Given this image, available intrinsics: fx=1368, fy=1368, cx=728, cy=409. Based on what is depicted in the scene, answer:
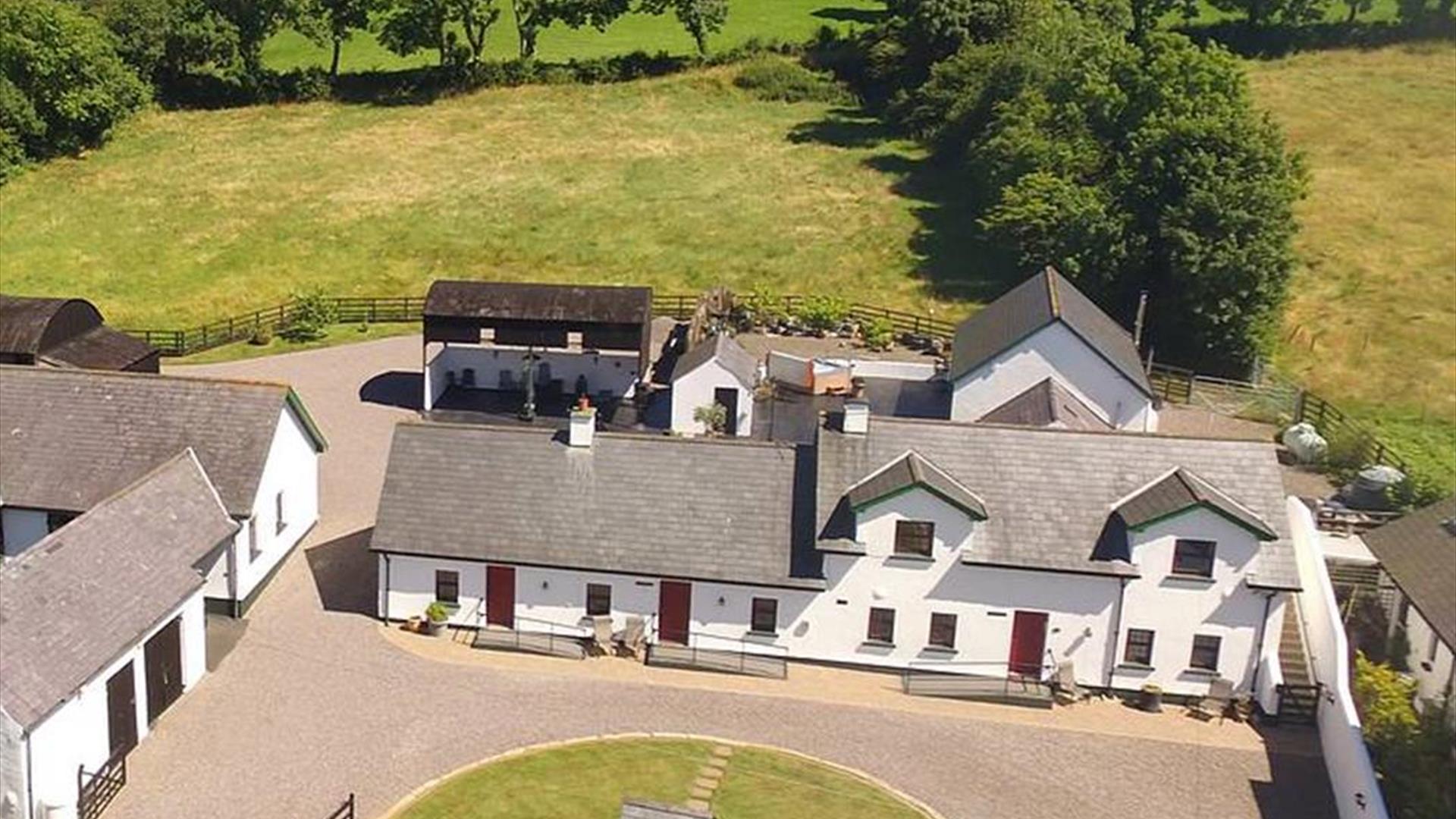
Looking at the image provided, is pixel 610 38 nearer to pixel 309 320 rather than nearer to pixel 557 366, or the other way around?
pixel 309 320

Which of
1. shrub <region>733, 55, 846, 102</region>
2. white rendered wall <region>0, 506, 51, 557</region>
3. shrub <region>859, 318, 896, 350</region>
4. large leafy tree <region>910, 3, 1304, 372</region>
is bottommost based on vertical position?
white rendered wall <region>0, 506, 51, 557</region>

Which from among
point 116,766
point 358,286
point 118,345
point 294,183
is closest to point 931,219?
point 358,286

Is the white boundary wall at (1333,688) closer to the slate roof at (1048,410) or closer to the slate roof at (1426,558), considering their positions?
the slate roof at (1426,558)

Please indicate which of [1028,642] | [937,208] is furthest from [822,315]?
[1028,642]

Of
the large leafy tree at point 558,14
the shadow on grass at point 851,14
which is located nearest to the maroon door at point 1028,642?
the large leafy tree at point 558,14

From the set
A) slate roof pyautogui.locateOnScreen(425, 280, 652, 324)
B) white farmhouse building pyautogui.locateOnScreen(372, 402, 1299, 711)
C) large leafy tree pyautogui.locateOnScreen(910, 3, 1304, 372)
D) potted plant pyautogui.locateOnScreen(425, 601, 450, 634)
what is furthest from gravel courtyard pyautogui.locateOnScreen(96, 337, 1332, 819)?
large leafy tree pyautogui.locateOnScreen(910, 3, 1304, 372)

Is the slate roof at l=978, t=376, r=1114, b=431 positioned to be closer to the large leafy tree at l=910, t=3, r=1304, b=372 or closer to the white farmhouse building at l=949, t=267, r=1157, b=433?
the white farmhouse building at l=949, t=267, r=1157, b=433
